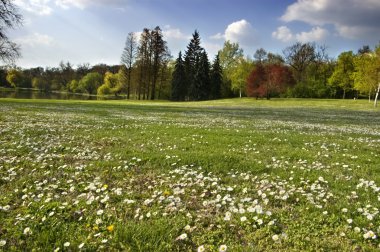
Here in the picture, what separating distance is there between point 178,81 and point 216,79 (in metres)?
12.9

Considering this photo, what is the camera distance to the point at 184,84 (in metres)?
80.2

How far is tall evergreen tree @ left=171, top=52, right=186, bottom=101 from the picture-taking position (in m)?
78.9

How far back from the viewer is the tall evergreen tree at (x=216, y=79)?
8288cm

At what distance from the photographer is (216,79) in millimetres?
83938

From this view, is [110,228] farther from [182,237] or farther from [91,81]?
[91,81]

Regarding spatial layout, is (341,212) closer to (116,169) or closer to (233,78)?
(116,169)

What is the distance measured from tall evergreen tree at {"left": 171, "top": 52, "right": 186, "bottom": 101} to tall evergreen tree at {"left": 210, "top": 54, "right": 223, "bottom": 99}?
956cm

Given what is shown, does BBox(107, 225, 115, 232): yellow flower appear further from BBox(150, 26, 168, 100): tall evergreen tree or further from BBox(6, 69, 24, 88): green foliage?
BBox(6, 69, 24, 88): green foliage

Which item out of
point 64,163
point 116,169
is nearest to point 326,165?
point 116,169

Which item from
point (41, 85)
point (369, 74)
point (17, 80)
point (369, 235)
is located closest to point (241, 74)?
point (369, 74)

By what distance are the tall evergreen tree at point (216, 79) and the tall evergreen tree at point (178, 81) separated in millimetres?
9559

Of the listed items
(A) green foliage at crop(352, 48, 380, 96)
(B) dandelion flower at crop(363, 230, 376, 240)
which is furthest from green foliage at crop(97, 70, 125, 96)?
(B) dandelion flower at crop(363, 230, 376, 240)

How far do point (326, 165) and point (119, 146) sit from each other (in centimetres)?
737

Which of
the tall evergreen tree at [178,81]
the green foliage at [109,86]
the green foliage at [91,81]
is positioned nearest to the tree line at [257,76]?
the tall evergreen tree at [178,81]
